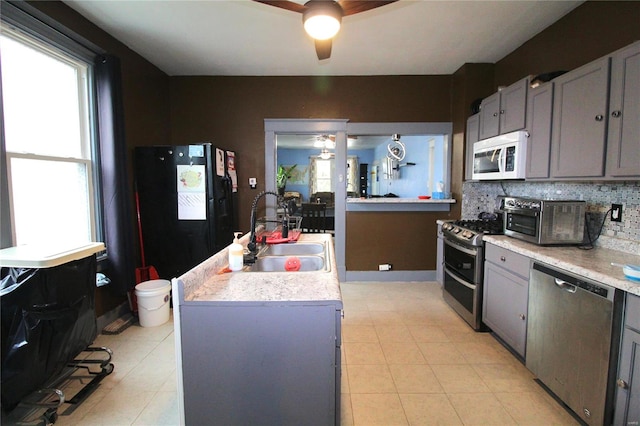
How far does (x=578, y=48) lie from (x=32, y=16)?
13.4 ft

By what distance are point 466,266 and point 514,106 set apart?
4.92ft

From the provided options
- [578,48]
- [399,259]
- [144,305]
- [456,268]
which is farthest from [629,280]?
[144,305]

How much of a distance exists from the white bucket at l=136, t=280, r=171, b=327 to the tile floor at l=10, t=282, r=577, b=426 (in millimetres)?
83

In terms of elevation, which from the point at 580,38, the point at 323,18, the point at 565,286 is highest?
the point at 580,38

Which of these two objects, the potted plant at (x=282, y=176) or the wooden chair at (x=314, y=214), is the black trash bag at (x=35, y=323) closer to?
the wooden chair at (x=314, y=214)

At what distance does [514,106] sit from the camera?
2.63 meters

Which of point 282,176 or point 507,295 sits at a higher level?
point 282,176

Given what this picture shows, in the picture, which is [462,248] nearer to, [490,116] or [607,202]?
[607,202]

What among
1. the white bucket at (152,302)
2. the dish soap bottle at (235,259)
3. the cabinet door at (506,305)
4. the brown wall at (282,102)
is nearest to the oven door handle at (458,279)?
the cabinet door at (506,305)

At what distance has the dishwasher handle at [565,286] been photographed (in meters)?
1.67

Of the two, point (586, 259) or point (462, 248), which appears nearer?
point (586, 259)

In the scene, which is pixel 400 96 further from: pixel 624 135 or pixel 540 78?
pixel 624 135

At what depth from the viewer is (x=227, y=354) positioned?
4.00 feet

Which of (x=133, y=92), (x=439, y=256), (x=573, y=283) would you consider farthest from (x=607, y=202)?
(x=133, y=92)
